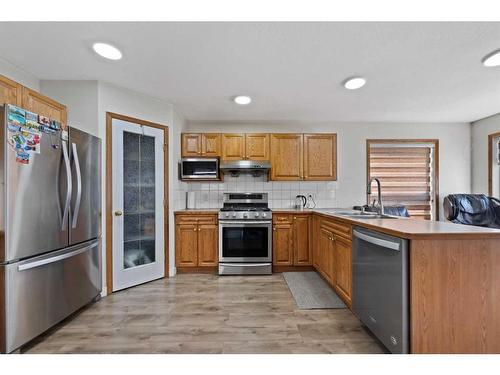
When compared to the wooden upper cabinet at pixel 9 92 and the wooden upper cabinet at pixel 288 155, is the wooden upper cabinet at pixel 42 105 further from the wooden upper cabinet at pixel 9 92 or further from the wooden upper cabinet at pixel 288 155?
the wooden upper cabinet at pixel 288 155

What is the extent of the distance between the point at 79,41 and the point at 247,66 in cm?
135

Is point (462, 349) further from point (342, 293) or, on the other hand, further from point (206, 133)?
point (206, 133)

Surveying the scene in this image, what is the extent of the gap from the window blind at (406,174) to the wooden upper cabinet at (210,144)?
98.6 inches

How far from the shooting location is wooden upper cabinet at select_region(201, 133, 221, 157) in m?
3.76

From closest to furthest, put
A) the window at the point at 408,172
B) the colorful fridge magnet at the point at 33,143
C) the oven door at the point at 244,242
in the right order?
the colorful fridge magnet at the point at 33,143
the oven door at the point at 244,242
the window at the point at 408,172

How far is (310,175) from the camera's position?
381 centimetres

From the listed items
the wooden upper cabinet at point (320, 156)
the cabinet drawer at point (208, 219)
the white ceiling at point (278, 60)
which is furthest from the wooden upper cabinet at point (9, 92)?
the wooden upper cabinet at point (320, 156)

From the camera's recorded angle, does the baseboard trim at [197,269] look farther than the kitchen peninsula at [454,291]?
Yes

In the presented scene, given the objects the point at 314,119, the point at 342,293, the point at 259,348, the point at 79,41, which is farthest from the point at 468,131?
the point at 79,41

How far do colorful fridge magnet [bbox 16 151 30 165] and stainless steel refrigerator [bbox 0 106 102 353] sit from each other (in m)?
0.02

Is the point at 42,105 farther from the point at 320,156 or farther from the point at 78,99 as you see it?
the point at 320,156

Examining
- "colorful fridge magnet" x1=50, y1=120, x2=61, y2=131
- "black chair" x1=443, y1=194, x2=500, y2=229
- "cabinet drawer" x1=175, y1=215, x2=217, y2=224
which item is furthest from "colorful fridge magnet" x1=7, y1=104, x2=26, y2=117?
"black chair" x1=443, y1=194, x2=500, y2=229

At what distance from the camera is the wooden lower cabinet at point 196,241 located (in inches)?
134

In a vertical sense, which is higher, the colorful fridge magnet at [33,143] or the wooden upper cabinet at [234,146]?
the wooden upper cabinet at [234,146]
